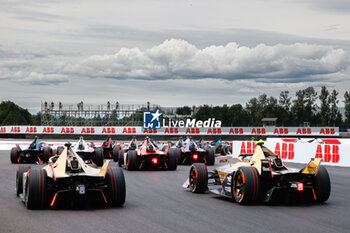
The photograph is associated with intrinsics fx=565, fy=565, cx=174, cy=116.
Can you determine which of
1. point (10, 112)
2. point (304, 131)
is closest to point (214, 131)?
point (304, 131)

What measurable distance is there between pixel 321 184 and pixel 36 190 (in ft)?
20.1

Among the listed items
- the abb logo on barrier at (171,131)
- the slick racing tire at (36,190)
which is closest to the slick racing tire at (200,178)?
the slick racing tire at (36,190)

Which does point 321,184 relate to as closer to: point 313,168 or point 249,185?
point 313,168

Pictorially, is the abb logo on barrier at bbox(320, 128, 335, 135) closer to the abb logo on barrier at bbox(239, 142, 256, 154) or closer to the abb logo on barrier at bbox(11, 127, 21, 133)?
the abb logo on barrier at bbox(11, 127, 21, 133)

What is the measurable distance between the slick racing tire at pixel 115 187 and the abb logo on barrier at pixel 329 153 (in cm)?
1848

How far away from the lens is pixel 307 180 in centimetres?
1250

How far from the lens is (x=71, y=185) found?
11633mm

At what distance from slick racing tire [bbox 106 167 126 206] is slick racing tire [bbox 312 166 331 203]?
4262 millimetres

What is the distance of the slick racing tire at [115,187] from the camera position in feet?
38.6

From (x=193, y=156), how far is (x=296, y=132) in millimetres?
46676

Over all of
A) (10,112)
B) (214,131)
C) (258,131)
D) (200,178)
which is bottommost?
(200,178)

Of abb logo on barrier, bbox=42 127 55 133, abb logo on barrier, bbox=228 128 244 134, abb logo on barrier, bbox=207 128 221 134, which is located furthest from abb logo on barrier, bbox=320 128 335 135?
abb logo on barrier, bbox=42 127 55 133

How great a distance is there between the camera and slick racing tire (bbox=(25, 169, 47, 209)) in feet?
37.3

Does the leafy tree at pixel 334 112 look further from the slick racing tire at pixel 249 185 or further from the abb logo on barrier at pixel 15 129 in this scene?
the slick racing tire at pixel 249 185
